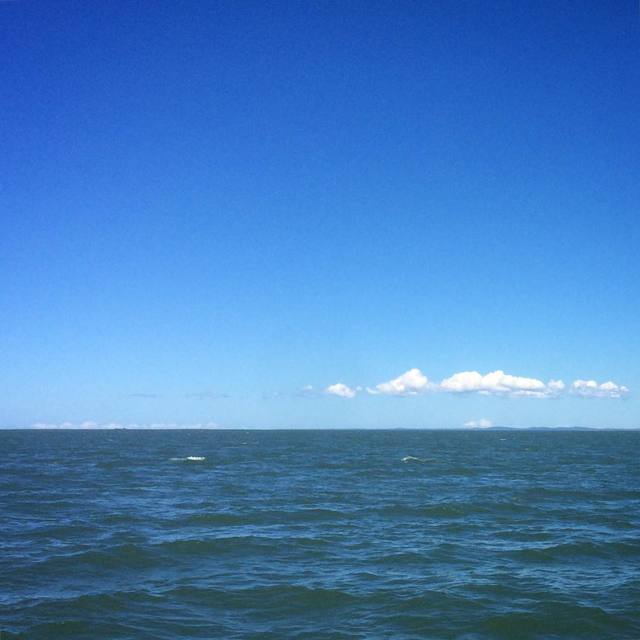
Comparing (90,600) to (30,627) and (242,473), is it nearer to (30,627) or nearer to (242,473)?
(30,627)

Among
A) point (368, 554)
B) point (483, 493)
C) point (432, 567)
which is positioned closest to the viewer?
point (432, 567)

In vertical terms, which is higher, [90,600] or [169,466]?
[90,600]

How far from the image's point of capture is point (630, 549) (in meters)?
22.2

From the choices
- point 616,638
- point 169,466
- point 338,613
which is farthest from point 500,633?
point 169,466

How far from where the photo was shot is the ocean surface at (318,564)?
14477mm

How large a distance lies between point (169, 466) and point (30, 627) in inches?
1950

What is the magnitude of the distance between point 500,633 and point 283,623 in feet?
18.7

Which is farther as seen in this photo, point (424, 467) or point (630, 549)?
point (424, 467)

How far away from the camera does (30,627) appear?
13.8m

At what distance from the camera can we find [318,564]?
19828 mm

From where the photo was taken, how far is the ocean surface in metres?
14.5

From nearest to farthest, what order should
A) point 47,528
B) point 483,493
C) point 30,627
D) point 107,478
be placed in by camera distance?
point 30,627, point 47,528, point 483,493, point 107,478

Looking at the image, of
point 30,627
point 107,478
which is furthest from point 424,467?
point 30,627

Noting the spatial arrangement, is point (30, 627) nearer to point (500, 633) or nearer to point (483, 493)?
point (500, 633)
